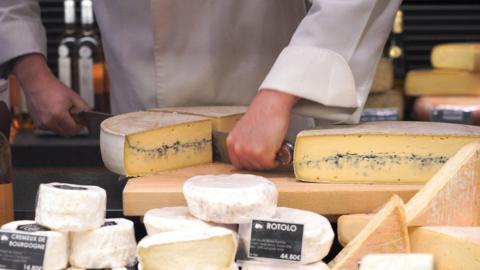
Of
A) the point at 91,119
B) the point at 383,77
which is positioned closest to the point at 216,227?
the point at 91,119

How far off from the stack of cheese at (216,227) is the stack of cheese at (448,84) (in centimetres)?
211

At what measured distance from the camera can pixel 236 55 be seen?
2666 millimetres

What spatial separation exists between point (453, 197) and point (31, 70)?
4.93 ft

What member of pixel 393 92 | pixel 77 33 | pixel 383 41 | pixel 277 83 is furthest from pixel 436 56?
pixel 277 83

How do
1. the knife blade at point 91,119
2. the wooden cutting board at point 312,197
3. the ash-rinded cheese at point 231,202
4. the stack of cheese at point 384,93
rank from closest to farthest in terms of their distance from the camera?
the ash-rinded cheese at point 231,202
the wooden cutting board at point 312,197
the knife blade at point 91,119
the stack of cheese at point 384,93

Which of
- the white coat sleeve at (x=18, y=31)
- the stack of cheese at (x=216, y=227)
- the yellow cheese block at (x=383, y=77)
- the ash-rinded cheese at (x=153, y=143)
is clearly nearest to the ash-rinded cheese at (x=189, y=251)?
the stack of cheese at (x=216, y=227)

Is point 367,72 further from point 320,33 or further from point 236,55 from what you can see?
point 236,55

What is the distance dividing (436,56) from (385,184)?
2.16 meters

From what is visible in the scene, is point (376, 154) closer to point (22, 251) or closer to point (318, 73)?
point (318, 73)

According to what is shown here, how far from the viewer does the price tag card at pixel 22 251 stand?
1498mm

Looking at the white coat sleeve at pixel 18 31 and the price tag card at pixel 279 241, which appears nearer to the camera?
the price tag card at pixel 279 241

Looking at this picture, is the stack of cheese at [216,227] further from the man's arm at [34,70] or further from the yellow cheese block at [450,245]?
the man's arm at [34,70]

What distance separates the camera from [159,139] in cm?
218

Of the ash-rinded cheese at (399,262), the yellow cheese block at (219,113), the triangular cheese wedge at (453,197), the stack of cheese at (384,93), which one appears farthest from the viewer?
the stack of cheese at (384,93)
